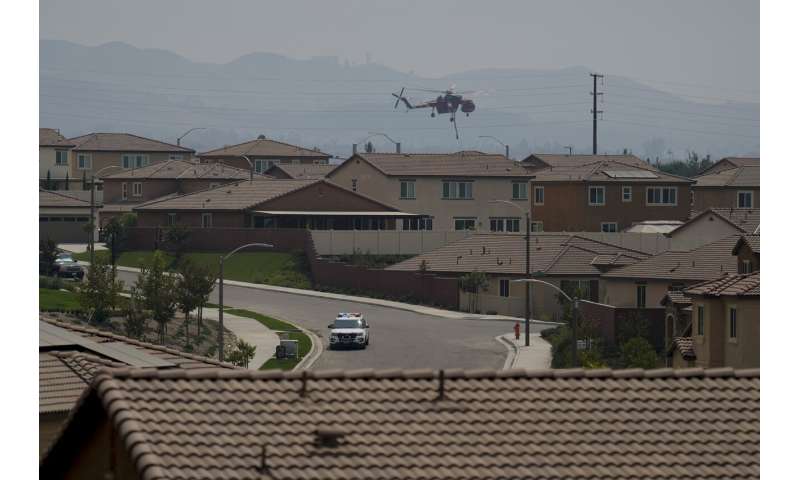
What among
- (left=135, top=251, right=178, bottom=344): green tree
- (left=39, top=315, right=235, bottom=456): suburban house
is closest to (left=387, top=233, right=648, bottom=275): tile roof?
(left=135, top=251, right=178, bottom=344): green tree

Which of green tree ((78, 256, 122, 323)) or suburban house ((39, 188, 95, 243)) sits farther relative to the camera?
suburban house ((39, 188, 95, 243))

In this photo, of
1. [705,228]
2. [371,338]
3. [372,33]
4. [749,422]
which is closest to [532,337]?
[371,338]

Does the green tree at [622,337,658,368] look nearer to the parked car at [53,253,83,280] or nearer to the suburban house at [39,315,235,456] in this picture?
the suburban house at [39,315,235,456]

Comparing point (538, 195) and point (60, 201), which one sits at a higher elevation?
point (538, 195)

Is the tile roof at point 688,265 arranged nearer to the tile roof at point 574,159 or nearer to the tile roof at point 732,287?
the tile roof at point 732,287

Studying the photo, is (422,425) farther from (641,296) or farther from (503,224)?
(503,224)

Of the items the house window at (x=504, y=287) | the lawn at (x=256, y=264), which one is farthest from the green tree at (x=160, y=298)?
the lawn at (x=256, y=264)

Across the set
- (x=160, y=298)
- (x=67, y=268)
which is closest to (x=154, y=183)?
(x=67, y=268)
